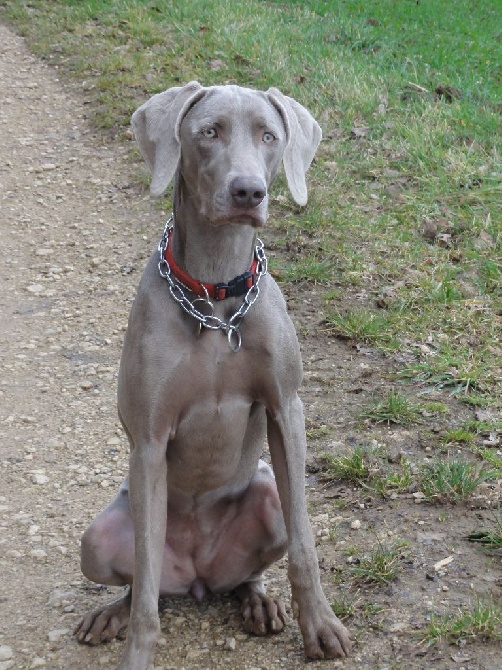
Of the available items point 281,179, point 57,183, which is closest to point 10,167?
point 57,183

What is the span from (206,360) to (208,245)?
13.7 inches

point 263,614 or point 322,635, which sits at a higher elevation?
point 322,635

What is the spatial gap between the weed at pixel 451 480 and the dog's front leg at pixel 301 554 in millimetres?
873

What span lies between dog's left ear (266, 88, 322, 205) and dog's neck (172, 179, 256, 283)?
202 millimetres

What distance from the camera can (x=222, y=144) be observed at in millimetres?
3053

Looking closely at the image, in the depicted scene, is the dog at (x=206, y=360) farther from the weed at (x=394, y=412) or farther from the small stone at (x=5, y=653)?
the weed at (x=394, y=412)

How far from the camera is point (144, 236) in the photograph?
641 centimetres

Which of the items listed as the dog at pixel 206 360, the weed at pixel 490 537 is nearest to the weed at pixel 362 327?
the weed at pixel 490 537

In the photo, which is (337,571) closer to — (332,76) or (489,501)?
(489,501)

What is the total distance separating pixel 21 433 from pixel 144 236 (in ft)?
6.78

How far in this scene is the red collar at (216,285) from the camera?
316 cm

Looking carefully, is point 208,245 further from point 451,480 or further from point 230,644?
point 451,480

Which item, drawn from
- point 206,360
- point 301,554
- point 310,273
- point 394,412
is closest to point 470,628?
point 301,554

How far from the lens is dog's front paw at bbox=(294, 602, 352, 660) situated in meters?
3.14
